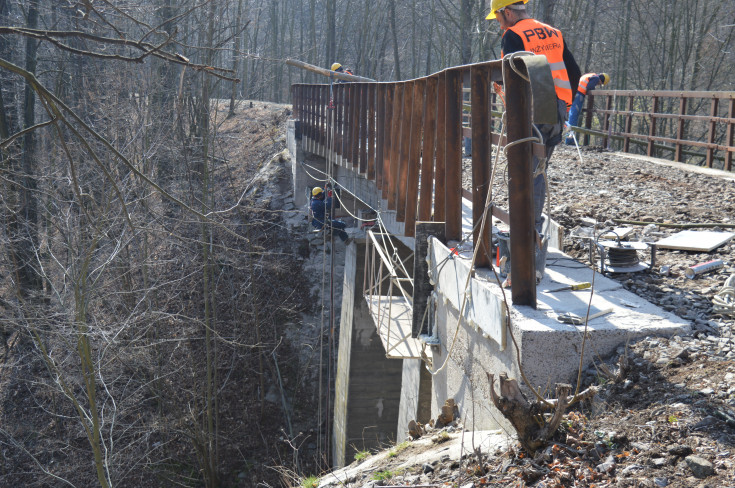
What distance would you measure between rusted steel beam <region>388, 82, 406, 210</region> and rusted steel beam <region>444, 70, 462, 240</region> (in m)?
2.02

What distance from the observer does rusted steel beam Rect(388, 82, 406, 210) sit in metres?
8.50

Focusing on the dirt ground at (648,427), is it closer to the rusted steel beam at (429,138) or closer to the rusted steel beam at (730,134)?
the rusted steel beam at (429,138)

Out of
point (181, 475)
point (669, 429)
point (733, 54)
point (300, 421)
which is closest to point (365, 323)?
point (300, 421)

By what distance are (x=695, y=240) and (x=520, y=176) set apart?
3296 millimetres

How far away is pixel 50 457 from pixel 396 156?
1420 centimetres

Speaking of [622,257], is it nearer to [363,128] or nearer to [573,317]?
[573,317]

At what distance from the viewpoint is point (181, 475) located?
59.2 feet

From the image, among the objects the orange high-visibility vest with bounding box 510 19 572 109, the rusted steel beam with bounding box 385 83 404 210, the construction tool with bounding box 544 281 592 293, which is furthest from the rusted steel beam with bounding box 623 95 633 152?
the construction tool with bounding box 544 281 592 293

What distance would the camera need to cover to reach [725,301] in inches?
194

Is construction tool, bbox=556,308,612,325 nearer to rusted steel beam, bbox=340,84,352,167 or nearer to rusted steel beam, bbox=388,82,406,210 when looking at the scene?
rusted steel beam, bbox=388,82,406,210

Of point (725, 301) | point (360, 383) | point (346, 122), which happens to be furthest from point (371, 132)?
point (360, 383)

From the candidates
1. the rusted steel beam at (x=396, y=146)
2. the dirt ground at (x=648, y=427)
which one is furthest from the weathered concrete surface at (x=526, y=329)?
the rusted steel beam at (x=396, y=146)

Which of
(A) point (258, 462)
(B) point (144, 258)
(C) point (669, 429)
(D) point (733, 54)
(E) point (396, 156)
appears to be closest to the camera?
(C) point (669, 429)

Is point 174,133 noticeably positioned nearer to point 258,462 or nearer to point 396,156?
point 258,462
